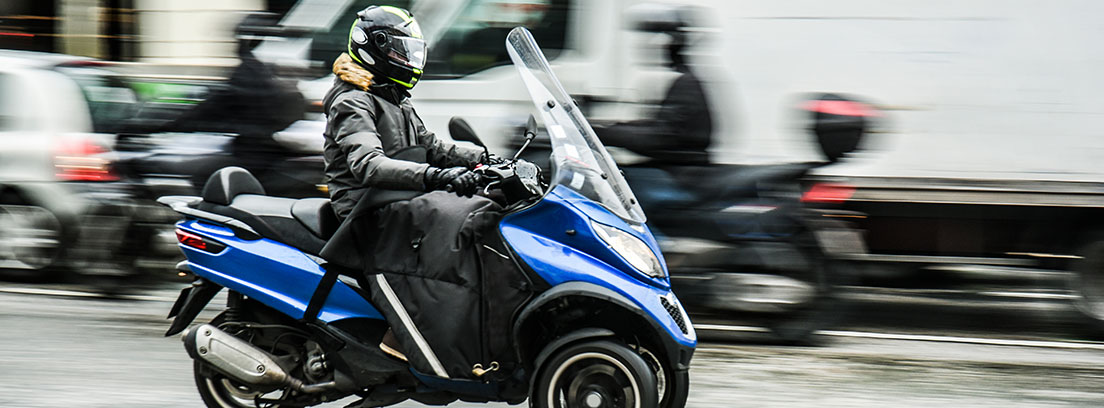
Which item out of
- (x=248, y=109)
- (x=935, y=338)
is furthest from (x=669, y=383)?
(x=248, y=109)

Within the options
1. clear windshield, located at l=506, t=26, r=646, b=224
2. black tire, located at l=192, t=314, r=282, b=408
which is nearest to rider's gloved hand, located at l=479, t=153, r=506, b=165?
clear windshield, located at l=506, t=26, r=646, b=224

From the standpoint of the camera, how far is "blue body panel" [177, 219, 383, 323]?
4.66 metres

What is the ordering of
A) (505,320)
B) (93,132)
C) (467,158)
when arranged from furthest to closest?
(93,132)
(467,158)
(505,320)

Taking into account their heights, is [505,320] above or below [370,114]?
below

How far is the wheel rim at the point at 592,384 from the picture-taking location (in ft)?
14.2

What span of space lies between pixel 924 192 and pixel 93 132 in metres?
5.26

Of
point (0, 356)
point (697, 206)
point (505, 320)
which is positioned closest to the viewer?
point (505, 320)

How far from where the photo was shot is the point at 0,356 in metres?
6.32

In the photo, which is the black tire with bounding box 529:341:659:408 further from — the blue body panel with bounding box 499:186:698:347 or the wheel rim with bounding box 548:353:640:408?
the blue body panel with bounding box 499:186:698:347

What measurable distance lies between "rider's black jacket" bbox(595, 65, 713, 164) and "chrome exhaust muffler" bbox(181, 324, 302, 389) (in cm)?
300

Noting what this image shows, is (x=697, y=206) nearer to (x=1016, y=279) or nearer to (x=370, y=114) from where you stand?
(x=1016, y=279)

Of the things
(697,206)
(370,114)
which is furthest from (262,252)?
(697,206)

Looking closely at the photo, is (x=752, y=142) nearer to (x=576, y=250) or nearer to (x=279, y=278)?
(x=576, y=250)

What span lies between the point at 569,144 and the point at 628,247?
44 centimetres
